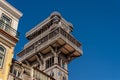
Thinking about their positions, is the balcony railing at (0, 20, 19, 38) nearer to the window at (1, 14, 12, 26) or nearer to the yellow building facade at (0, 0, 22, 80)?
the yellow building facade at (0, 0, 22, 80)

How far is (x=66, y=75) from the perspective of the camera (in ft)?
166

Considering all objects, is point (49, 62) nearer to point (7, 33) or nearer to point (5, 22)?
point (5, 22)

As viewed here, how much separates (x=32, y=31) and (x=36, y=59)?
7564 mm

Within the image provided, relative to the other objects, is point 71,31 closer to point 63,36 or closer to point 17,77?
point 63,36

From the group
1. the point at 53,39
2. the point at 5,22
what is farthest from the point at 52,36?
the point at 5,22

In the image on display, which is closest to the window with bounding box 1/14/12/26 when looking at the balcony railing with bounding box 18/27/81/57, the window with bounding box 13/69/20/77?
the window with bounding box 13/69/20/77

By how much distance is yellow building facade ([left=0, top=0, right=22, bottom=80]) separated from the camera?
73.7 ft

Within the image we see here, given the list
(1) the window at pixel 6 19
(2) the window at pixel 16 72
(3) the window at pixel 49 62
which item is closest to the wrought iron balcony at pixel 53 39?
(3) the window at pixel 49 62

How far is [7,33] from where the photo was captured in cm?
2383

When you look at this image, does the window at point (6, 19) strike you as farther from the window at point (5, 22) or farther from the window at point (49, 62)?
the window at point (49, 62)

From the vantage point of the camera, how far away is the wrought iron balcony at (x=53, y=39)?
51.3m

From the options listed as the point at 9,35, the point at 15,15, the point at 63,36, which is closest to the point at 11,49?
the point at 9,35

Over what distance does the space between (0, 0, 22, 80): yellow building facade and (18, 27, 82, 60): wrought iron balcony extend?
78.2 feet

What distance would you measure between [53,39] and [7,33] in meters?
27.4
